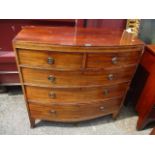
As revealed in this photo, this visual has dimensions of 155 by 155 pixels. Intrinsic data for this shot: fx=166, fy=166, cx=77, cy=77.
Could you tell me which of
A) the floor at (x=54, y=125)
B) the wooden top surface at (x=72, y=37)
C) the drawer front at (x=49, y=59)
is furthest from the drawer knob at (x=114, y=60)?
the floor at (x=54, y=125)

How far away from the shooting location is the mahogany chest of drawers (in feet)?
3.67

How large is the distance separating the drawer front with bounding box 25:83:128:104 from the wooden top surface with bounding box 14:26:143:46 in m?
0.39

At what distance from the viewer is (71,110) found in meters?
1.49

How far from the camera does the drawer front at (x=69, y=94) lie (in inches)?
52.7

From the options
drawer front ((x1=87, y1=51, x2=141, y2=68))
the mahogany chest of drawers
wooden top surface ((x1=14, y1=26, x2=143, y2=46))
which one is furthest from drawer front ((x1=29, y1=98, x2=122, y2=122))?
wooden top surface ((x1=14, y1=26, x2=143, y2=46))

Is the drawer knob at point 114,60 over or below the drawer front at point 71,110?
over

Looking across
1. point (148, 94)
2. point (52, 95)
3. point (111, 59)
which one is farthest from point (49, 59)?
point (148, 94)

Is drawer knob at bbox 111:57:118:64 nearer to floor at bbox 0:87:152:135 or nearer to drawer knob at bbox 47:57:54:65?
drawer knob at bbox 47:57:54:65

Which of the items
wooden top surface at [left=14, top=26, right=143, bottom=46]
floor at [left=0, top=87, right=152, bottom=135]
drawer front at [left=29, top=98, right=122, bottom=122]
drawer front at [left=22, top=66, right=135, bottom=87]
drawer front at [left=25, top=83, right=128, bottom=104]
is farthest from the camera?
floor at [left=0, top=87, right=152, bottom=135]

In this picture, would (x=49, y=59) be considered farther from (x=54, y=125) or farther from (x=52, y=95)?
(x=54, y=125)

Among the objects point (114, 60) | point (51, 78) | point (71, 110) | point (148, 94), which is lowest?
point (71, 110)

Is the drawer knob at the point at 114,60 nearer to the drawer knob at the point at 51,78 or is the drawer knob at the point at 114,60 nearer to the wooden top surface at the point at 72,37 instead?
the wooden top surface at the point at 72,37

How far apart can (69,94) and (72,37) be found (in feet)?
1.51

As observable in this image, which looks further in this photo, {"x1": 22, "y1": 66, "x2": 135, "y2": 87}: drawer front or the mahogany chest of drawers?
{"x1": 22, "y1": 66, "x2": 135, "y2": 87}: drawer front
